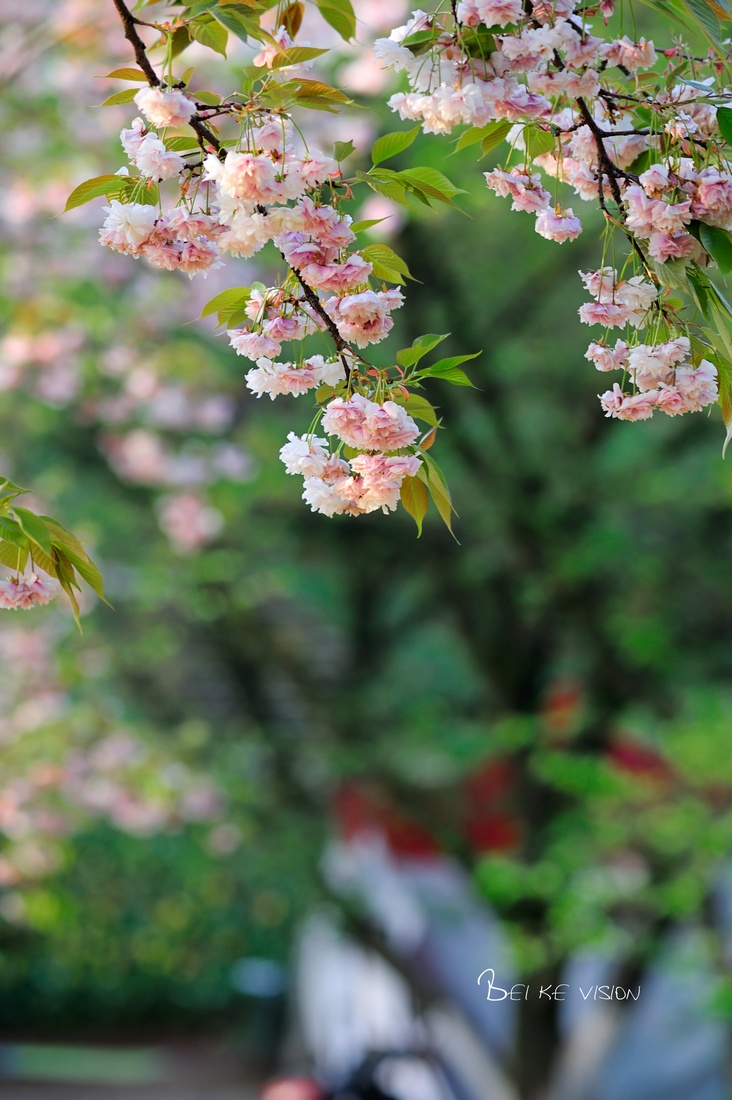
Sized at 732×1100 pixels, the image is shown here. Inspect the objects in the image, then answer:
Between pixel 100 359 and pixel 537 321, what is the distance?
156 centimetres

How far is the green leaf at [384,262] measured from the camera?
3.03 ft

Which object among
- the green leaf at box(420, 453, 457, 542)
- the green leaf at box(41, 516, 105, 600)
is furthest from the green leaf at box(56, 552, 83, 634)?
the green leaf at box(420, 453, 457, 542)

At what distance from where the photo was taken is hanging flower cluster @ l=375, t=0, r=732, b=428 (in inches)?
33.3

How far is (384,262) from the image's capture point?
931 mm

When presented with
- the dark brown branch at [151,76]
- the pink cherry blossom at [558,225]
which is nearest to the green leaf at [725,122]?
the pink cherry blossom at [558,225]

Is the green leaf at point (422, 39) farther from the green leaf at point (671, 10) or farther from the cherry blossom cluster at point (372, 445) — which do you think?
the cherry blossom cluster at point (372, 445)

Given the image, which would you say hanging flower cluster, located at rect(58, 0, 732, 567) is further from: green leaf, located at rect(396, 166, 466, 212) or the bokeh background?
the bokeh background

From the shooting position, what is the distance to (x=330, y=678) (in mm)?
5297

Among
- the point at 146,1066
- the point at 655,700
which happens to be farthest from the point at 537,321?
the point at 146,1066

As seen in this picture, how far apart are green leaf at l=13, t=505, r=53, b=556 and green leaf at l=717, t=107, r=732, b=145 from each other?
23.3 inches

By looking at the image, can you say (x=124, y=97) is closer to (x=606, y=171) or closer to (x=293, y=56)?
(x=293, y=56)

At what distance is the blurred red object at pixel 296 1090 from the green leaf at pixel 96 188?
404 centimetres

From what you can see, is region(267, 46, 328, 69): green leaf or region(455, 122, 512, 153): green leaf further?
region(455, 122, 512, 153): green leaf

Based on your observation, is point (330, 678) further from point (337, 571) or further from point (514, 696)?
point (514, 696)
